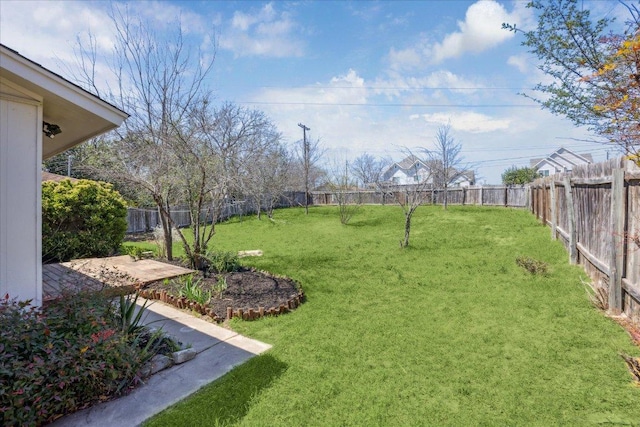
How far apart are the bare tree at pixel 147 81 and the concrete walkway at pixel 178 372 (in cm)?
329

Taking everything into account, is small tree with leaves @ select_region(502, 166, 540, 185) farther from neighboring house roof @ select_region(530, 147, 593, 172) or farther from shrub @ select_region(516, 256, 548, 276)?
shrub @ select_region(516, 256, 548, 276)

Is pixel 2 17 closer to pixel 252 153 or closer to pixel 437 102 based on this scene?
pixel 252 153

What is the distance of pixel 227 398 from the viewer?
2.83 meters

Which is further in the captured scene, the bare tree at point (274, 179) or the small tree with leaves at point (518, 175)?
the small tree with leaves at point (518, 175)

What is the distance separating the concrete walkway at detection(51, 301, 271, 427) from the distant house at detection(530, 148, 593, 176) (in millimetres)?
36992

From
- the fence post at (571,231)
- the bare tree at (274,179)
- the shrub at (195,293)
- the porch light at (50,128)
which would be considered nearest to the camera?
the porch light at (50,128)

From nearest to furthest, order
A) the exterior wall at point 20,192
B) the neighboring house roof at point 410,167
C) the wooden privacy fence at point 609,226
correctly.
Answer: the exterior wall at point 20,192 < the wooden privacy fence at point 609,226 < the neighboring house roof at point 410,167

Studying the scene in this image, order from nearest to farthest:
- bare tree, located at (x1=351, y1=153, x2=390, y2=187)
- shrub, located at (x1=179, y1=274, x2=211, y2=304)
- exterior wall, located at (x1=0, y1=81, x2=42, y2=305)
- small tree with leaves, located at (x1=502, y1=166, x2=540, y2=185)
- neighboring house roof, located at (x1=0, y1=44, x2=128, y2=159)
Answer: neighboring house roof, located at (x1=0, y1=44, x2=128, y2=159) → exterior wall, located at (x1=0, y1=81, x2=42, y2=305) → shrub, located at (x1=179, y1=274, x2=211, y2=304) → bare tree, located at (x1=351, y1=153, x2=390, y2=187) → small tree with leaves, located at (x1=502, y1=166, x2=540, y2=185)

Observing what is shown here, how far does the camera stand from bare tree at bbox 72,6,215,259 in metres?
6.98

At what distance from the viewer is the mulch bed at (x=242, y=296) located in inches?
185

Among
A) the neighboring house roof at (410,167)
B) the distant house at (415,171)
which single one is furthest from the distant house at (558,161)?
the neighboring house roof at (410,167)

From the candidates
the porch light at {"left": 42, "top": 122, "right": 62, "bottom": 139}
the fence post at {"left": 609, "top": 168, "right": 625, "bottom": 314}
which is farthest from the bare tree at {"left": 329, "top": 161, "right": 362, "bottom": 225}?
the porch light at {"left": 42, "top": 122, "right": 62, "bottom": 139}

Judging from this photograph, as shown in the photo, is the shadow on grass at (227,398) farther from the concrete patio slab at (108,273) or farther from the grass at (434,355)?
the concrete patio slab at (108,273)

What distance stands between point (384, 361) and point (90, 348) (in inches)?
107
